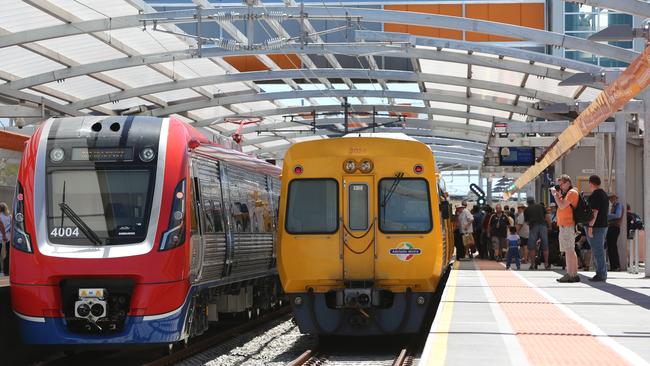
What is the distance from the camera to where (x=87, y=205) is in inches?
499

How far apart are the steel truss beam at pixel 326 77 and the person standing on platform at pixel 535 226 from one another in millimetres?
7916

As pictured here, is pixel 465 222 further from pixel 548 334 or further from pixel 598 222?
pixel 548 334

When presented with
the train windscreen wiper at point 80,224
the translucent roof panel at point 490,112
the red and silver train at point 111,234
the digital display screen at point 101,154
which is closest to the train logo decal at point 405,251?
the red and silver train at point 111,234

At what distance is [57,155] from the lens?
507 inches

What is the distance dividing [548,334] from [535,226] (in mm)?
14098

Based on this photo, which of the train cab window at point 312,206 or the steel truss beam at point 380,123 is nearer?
the train cab window at point 312,206

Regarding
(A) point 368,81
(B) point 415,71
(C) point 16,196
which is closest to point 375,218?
(C) point 16,196

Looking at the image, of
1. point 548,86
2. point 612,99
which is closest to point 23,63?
point 548,86

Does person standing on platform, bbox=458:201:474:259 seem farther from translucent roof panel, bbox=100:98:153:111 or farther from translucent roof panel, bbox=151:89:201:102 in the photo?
translucent roof panel, bbox=100:98:153:111

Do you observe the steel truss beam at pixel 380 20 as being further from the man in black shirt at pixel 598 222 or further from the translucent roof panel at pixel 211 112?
the translucent roof panel at pixel 211 112

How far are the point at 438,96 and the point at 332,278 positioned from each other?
22.8 metres

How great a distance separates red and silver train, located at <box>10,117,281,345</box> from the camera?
40.0 feet

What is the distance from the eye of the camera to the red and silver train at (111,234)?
12.2 meters

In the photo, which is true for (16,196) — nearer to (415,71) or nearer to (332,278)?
(332,278)
